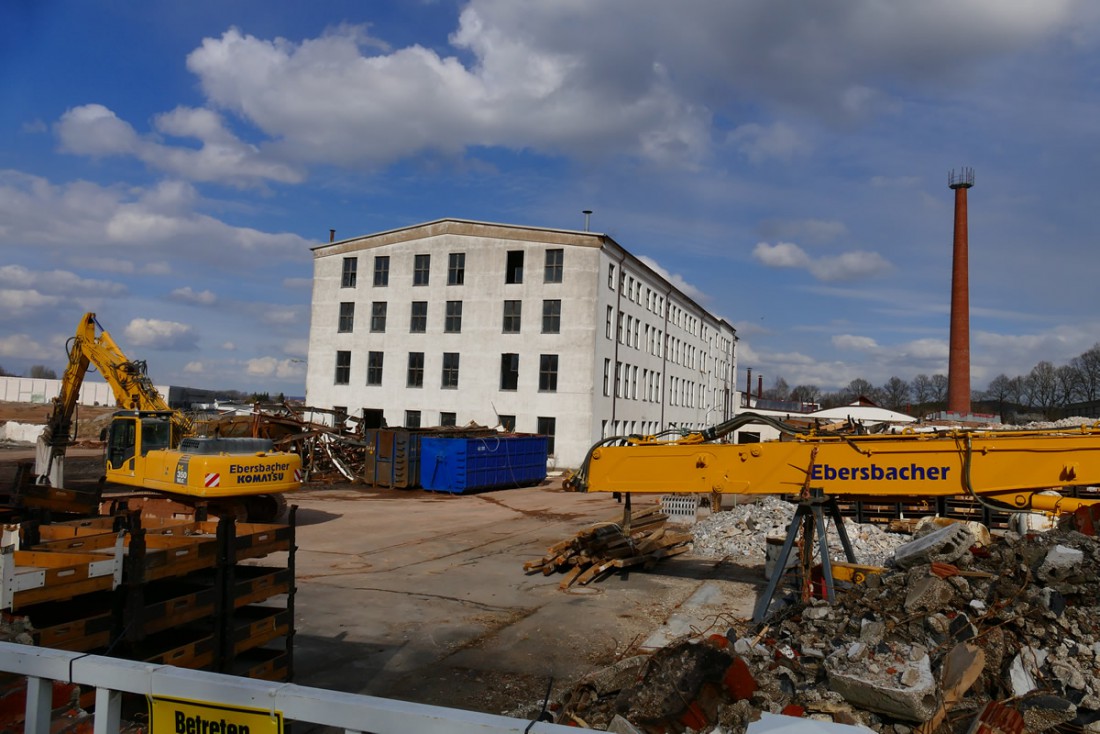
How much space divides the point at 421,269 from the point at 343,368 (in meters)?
7.01

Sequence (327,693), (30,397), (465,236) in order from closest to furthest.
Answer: (327,693), (465,236), (30,397)

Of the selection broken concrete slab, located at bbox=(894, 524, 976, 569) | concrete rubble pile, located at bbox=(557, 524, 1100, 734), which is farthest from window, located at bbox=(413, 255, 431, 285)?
concrete rubble pile, located at bbox=(557, 524, 1100, 734)

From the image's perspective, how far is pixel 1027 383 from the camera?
100 meters

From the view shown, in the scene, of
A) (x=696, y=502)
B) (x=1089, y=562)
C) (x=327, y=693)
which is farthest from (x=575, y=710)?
(x=696, y=502)

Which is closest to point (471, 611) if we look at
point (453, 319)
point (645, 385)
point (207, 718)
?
point (207, 718)

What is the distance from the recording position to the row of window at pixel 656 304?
128ft

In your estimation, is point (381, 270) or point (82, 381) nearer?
point (82, 381)

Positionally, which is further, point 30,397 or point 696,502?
point 30,397

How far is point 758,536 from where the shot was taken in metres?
15.9

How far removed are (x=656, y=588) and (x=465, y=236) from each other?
28.6 meters

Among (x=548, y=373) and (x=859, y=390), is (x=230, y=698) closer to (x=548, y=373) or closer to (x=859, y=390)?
(x=548, y=373)

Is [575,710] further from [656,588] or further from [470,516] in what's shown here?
[470,516]

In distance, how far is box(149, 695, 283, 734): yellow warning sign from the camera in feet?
8.77

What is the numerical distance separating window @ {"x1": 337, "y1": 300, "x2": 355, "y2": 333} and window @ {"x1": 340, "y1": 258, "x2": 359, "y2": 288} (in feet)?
3.41
